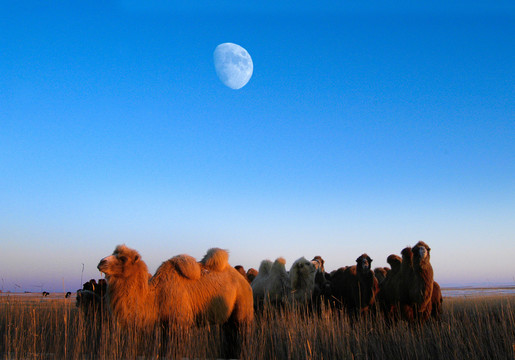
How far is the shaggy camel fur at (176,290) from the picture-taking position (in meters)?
8.25

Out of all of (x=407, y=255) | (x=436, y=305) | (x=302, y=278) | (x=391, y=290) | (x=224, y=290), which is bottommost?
(x=436, y=305)

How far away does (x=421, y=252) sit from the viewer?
1167 cm

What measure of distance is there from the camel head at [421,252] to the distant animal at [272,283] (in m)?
4.30

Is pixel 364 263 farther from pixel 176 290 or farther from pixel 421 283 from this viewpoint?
pixel 176 290

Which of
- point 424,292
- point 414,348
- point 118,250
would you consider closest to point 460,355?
point 414,348

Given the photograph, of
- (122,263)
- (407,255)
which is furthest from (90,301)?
(407,255)

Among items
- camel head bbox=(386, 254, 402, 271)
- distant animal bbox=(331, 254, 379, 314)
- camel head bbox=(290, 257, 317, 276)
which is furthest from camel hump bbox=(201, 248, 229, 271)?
camel head bbox=(386, 254, 402, 271)

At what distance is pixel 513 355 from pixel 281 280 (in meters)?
8.35

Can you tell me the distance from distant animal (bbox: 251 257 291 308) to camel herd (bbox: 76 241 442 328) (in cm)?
4

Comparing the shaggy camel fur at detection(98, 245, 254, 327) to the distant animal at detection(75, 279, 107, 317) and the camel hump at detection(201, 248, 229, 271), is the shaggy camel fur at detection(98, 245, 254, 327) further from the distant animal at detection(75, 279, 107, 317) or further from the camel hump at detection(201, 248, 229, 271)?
the distant animal at detection(75, 279, 107, 317)

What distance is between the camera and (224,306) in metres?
9.34

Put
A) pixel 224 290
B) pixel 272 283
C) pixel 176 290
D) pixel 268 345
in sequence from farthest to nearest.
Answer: pixel 272 283, pixel 224 290, pixel 176 290, pixel 268 345

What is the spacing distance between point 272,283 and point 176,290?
6.54m

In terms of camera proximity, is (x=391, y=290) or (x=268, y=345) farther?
(x=391, y=290)
